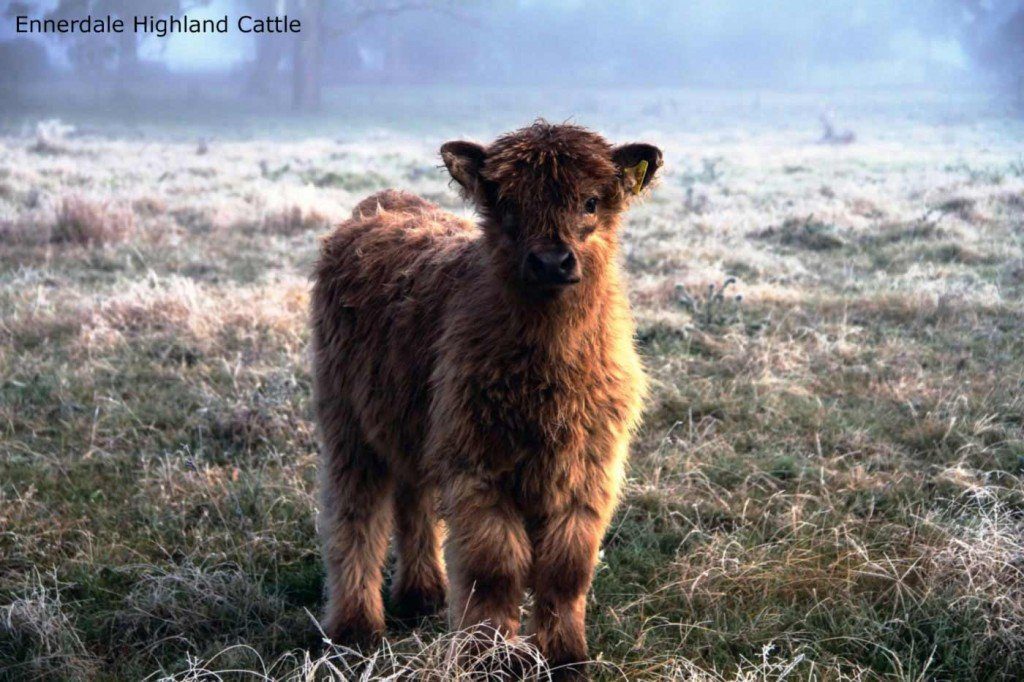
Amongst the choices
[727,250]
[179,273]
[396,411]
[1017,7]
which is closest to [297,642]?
[396,411]

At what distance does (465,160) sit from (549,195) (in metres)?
0.45

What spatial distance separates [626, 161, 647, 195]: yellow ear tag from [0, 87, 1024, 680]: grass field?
1.85ft

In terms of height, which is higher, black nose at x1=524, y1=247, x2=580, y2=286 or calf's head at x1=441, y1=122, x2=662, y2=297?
calf's head at x1=441, y1=122, x2=662, y2=297

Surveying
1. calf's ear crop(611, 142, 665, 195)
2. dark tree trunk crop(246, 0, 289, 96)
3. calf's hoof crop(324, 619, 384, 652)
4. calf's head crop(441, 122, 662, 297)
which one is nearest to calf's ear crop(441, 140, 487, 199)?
calf's head crop(441, 122, 662, 297)

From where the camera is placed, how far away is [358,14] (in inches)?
2197

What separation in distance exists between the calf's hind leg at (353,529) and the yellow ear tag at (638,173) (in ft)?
5.54

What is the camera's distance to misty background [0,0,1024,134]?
48.1 metres

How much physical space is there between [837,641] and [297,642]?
236 cm

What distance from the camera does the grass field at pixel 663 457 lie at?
3.88 m

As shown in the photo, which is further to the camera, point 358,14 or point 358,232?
point 358,14

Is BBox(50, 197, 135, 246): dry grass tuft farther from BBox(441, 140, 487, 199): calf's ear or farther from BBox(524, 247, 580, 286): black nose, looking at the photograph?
BBox(524, 247, 580, 286): black nose

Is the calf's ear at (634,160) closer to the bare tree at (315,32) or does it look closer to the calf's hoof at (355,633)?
the calf's hoof at (355,633)

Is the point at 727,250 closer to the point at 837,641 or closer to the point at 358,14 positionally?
the point at 837,641

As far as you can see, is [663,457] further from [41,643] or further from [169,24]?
[169,24]
